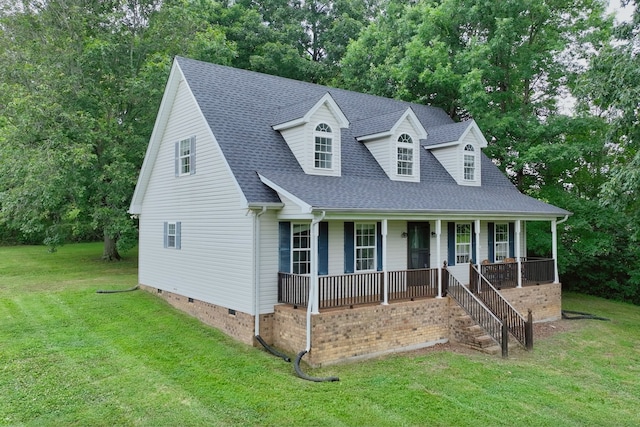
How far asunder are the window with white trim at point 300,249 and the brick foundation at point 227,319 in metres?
1.37

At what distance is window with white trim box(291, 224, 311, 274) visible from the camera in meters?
11.7

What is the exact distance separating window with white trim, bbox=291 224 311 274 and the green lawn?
7.59 ft

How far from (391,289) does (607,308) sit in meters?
11.7

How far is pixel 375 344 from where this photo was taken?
36.4 feet

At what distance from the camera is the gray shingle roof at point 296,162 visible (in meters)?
11.6

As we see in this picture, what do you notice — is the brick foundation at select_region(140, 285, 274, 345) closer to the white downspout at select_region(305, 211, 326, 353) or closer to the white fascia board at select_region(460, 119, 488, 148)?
the white downspout at select_region(305, 211, 326, 353)

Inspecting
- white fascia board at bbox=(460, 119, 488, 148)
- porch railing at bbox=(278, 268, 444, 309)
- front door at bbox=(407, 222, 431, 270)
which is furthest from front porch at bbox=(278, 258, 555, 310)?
white fascia board at bbox=(460, 119, 488, 148)

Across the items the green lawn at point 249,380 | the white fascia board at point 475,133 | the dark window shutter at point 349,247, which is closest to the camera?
the green lawn at point 249,380

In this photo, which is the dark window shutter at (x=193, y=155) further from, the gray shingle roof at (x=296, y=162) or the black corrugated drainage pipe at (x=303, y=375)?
the black corrugated drainage pipe at (x=303, y=375)

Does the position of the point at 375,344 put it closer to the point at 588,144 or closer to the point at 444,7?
the point at 588,144

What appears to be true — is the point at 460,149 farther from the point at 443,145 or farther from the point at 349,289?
the point at 349,289

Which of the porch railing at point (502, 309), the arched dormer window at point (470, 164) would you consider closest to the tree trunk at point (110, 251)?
the arched dormer window at point (470, 164)

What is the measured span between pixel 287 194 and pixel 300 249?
180 cm

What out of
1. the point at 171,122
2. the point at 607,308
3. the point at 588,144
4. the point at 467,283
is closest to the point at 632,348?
the point at 467,283
